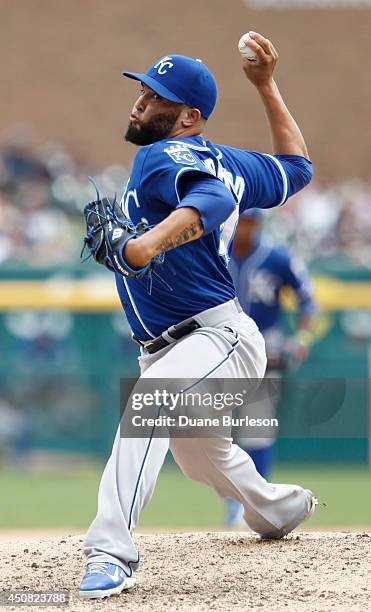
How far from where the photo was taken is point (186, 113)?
426cm

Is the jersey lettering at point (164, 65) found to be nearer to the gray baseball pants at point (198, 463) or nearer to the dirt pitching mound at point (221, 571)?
the gray baseball pants at point (198, 463)

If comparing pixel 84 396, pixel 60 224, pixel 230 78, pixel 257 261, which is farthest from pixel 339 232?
pixel 230 78

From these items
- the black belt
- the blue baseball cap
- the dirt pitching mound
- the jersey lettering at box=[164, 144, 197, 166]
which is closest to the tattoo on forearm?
the jersey lettering at box=[164, 144, 197, 166]

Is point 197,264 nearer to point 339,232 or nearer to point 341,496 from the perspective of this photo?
point 341,496

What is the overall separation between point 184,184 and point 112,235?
0.35 meters

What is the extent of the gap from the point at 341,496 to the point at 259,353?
4.68 meters

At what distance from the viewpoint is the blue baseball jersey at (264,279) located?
766 cm

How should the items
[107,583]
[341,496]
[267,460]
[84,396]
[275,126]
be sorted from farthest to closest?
[84,396]
[341,496]
[267,460]
[275,126]
[107,583]

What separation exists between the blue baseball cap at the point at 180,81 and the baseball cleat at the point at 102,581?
1698mm

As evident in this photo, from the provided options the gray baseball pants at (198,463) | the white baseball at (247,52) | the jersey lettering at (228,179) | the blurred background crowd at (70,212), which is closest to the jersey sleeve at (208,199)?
the jersey lettering at (228,179)

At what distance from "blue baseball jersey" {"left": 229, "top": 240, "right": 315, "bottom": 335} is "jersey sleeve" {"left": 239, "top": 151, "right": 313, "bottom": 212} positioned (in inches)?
122

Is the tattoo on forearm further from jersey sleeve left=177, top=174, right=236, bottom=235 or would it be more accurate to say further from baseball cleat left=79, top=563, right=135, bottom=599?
baseball cleat left=79, top=563, right=135, bottom=599

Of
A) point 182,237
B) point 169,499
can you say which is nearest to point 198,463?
point 182,237

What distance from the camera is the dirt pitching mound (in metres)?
3.92
